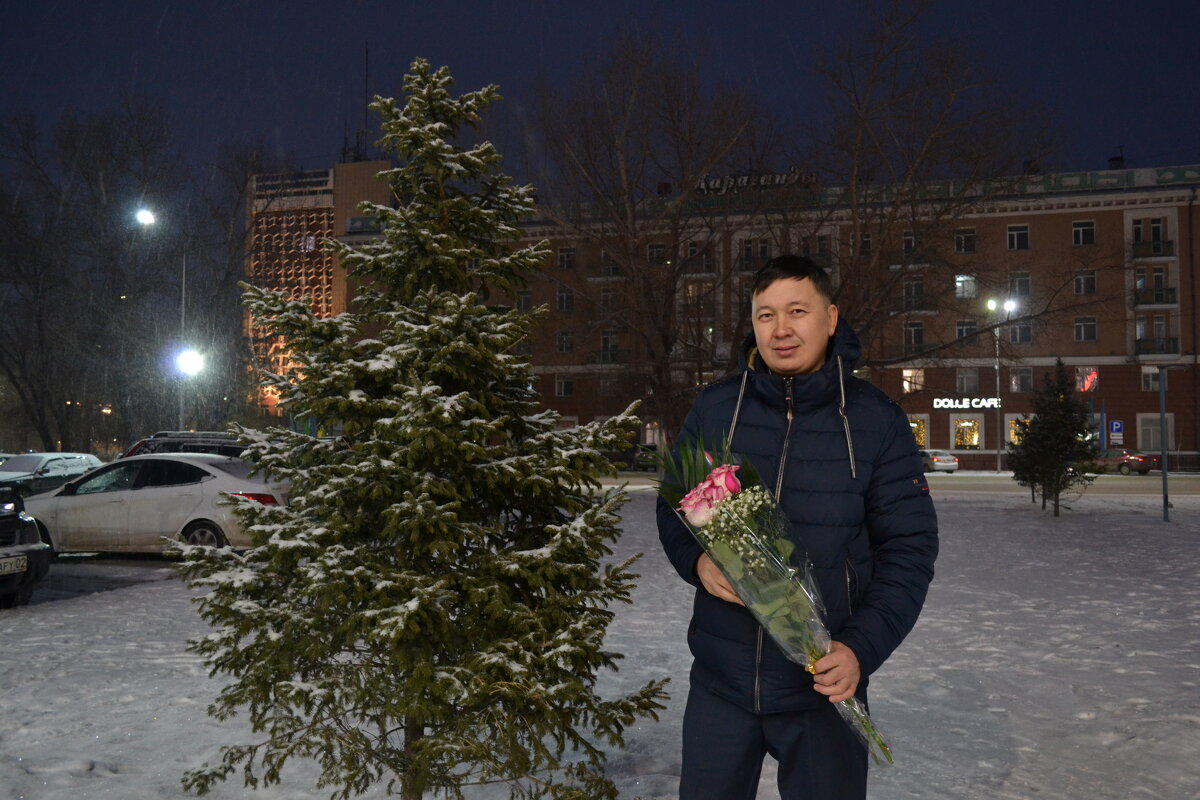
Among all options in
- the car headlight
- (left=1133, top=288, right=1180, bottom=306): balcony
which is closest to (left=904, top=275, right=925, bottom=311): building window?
the car headlight

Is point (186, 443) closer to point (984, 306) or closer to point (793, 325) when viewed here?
point (793, 325)

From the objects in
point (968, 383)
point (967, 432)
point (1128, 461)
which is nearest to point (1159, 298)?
point (968, 383)

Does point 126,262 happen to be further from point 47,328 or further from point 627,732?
point 627,732

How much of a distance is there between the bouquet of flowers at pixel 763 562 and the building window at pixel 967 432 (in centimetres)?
5207

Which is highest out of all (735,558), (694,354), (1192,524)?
(694,354)

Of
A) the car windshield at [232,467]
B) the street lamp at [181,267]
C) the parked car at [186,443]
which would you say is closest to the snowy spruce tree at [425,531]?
the car windshield at [232,467]

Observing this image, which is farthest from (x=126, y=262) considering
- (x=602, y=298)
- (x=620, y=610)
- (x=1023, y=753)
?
(x=1023, y=753)

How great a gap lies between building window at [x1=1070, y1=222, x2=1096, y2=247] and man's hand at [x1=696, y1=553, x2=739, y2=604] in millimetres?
54406

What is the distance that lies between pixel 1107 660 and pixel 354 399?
20.5ft

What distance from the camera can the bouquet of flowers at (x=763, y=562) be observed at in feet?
8.23

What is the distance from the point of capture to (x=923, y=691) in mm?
6012

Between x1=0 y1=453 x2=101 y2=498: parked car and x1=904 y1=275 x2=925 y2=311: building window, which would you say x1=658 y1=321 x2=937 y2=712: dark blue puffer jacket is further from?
x1=0 y1=453 x2=101 y2=498: parked car

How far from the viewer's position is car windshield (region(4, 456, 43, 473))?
22.0 metres

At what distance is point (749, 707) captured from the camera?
2.65 m
